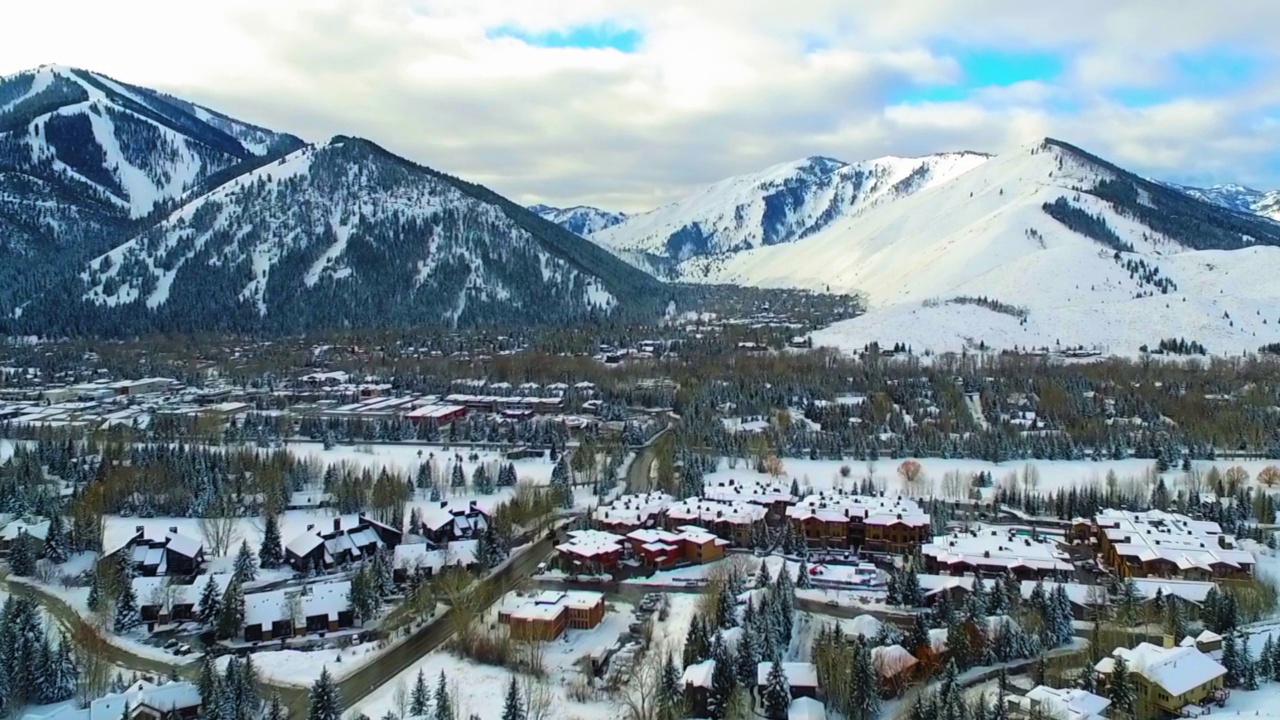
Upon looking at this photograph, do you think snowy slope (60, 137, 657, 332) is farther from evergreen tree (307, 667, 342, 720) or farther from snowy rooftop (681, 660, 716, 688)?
snowy rooftop (681, 660, 716, 688)

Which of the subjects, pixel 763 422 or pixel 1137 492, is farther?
pixel 763 422

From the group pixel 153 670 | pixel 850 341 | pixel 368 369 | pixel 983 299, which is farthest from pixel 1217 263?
pixel 153 670

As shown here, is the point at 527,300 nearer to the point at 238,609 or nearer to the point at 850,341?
the point at 850,341

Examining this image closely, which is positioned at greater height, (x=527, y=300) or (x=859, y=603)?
(x=527, y=300)

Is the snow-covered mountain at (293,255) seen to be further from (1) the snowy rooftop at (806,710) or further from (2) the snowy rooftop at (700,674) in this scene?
(1) the snowy rooftop at (806,710)

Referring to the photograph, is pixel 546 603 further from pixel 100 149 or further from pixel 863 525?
pixel 100 149

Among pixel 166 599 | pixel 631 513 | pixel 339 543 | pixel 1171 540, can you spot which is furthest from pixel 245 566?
pixel 1171 540

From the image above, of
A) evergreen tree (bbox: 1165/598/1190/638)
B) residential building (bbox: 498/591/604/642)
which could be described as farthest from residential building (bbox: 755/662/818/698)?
evergreen tree (bbox: 1165/598/1190/638)
